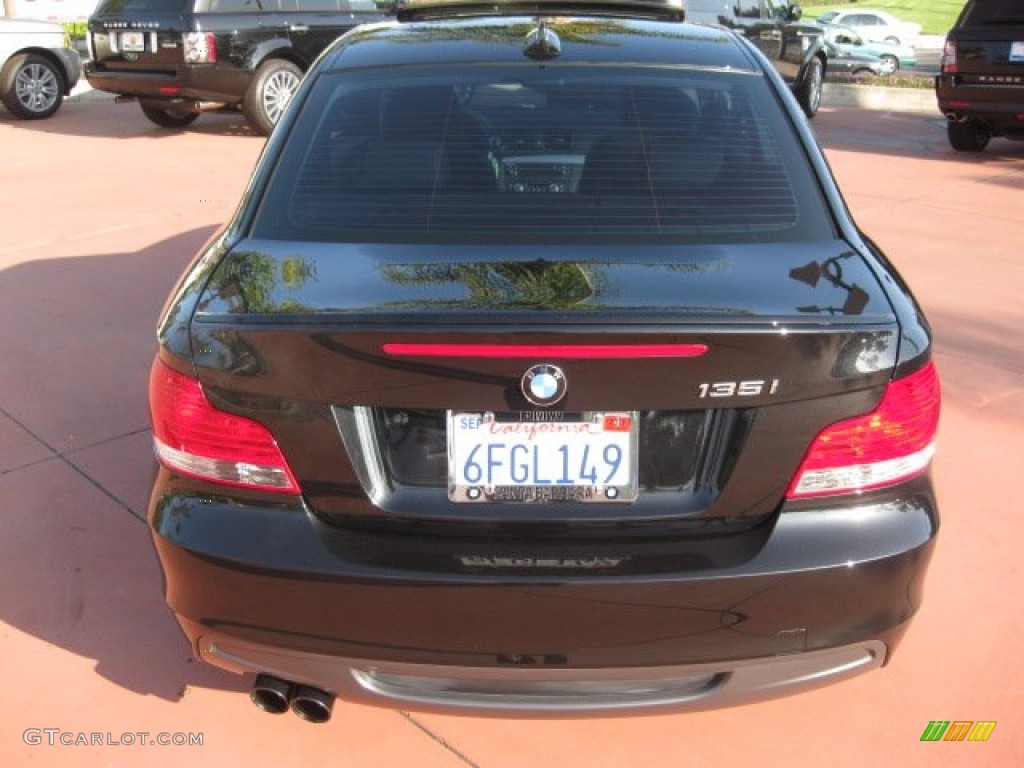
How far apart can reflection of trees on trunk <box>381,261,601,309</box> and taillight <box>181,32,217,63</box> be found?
9.96 m

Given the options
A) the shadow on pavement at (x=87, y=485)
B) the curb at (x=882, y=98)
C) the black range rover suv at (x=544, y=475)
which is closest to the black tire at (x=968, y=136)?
the curb at (x=882, y=98)

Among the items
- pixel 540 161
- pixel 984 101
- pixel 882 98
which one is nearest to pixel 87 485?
pixel 540 161

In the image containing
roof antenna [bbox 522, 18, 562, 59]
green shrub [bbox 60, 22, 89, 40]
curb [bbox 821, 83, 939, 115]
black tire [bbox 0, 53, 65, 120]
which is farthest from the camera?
green shrub [bbox 60, 22, 89, 40]

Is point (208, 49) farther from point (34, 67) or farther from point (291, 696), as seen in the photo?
point (291, 696)

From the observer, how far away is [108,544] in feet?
12.4

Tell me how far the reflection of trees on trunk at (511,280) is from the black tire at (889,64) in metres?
27.2

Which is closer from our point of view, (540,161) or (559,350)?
(559,350)

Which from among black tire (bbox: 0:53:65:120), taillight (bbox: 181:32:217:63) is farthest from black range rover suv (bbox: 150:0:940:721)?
black tire (bbox: 0:53:65:120)

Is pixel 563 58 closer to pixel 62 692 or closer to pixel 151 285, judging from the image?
pixel 62 692

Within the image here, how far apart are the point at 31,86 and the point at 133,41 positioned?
2.38m

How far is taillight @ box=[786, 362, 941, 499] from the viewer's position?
2.33 metres

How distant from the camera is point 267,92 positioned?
12102mm

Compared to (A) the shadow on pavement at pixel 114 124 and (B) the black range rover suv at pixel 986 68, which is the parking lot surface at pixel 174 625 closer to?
(B) the black range rover suv at pixel 986 68

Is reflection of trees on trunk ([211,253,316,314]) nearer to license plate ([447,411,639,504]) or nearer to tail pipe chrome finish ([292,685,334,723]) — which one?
license plate ([447,411,639,504])
